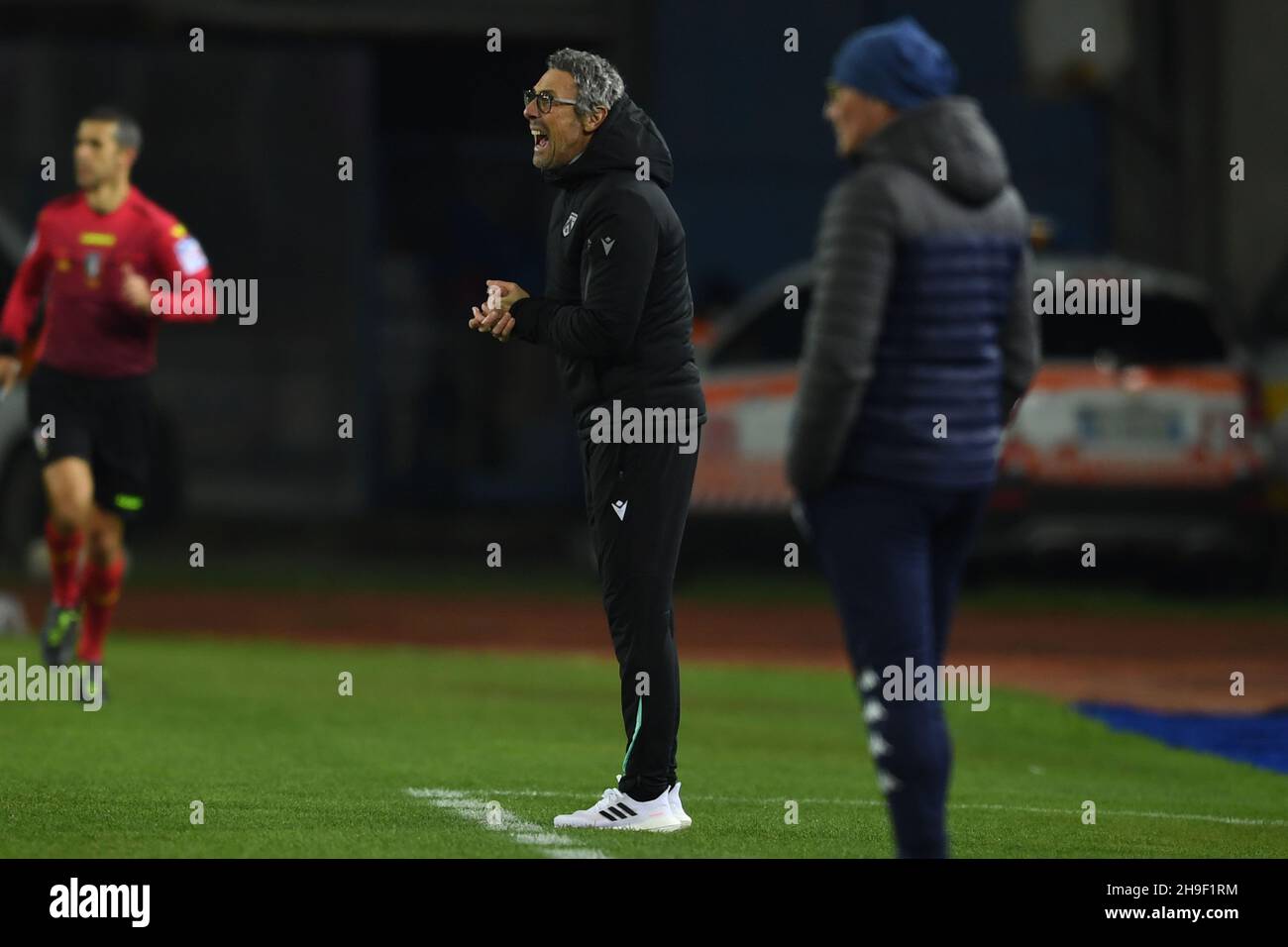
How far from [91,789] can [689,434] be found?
8.11ft

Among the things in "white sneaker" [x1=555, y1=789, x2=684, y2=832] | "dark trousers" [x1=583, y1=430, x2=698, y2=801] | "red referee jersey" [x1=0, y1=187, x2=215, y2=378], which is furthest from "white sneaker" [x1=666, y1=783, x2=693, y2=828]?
"red referee jersey" [x1=0, y1=187, x2=215, y2=378]

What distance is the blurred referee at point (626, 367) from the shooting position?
8109 millimetres

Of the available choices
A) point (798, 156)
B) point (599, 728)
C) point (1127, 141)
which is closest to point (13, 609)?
point (599, 728)

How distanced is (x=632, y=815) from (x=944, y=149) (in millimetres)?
2523

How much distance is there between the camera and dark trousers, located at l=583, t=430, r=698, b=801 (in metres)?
8.13

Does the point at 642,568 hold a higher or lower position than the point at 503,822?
higher

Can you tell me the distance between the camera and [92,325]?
39.8 feet

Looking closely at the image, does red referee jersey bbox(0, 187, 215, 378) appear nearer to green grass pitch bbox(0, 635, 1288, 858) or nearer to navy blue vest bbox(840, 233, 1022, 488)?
green grass pitch bbox(0, 635, 1288, 858)

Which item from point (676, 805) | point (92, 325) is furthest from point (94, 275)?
point (676, 805)

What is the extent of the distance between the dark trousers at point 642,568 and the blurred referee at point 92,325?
4.24 m

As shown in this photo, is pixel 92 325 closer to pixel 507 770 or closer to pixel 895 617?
pixel 507 770

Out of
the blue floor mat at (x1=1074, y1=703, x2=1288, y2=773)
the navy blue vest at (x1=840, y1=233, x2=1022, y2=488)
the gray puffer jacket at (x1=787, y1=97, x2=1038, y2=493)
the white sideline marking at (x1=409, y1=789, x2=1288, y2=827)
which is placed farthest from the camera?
the blue floor mat at (x1=1074, y1=703, x2=1288, y2=773)

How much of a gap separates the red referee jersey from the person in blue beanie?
5.93 meters

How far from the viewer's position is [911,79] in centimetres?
662
